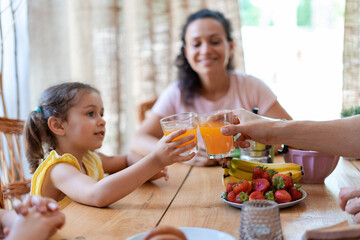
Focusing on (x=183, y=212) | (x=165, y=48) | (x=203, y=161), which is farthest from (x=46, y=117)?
(x=165, y=48)

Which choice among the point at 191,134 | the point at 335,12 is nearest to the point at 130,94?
the point at 335,12

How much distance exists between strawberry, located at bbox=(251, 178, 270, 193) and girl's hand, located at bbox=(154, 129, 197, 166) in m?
0.22

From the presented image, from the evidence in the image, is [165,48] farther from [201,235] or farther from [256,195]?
[201,235]

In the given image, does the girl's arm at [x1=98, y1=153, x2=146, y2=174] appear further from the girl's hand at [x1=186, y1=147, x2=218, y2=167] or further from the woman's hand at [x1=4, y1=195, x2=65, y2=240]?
the woman's hand at [x1=4, y1=195, x2=65, y2=240]

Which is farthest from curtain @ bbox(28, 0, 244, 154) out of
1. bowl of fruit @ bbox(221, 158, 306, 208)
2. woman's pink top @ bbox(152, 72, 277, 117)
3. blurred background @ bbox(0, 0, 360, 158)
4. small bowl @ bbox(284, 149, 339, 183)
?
bowl of fruit @ bbox(221, 158, 306, 208)

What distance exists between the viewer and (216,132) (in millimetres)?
1380

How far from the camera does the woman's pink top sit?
2.44 metres

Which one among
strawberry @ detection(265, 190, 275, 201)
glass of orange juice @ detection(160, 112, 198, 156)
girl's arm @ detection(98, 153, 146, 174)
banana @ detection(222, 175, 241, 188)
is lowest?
girl's arm @ detection(98, 153, 146, 174)

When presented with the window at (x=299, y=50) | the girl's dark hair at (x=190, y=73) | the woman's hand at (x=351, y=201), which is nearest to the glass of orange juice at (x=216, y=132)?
the woman's hand at (x=351, y=201)

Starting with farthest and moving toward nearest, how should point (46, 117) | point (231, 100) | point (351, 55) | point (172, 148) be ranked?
1. point (351, 55)
2. point (231, 100)
3. point (46, 117)
4. point (172, 148)

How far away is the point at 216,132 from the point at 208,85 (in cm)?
114

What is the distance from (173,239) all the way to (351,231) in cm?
35

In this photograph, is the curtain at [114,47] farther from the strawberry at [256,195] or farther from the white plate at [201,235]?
the white plate at [201,235]

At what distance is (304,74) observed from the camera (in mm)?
3477
